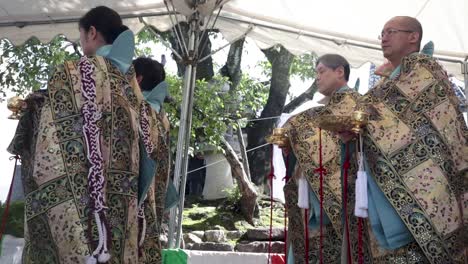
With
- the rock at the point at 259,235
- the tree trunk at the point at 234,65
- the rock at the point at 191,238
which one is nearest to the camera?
the rock at the point at 191,238

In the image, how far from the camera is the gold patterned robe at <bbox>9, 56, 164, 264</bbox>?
2.30 meters

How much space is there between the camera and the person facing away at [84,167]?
230 cm

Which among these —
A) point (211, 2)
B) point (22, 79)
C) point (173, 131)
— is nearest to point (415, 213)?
point (211, 2)

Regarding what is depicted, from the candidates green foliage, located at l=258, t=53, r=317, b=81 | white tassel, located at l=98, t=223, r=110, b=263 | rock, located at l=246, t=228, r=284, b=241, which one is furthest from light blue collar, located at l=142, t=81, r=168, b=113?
green foliage, located at l=258, t=53, r=317, b=81

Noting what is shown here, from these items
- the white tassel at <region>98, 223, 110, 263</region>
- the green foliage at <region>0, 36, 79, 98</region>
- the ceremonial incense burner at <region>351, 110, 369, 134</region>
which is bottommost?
the white tassel at <region>98, 223, 110, 263</region>

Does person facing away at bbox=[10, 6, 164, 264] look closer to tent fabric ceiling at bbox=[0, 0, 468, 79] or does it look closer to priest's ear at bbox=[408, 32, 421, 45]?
priest's ear at bbox=[408, 32, 421, 45]

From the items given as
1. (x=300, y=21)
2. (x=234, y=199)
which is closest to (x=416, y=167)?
(x=300, y=21)

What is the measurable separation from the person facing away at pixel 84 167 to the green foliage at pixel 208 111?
689cm

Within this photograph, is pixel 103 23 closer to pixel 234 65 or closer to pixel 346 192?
pixel 346 192

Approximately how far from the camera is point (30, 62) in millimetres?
11344

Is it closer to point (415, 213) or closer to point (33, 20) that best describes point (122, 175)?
point (415, 213)

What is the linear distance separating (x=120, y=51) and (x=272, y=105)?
37.8 feet

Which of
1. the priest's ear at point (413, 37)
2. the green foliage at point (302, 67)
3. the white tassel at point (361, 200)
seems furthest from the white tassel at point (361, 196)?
the green foliage at point (302, 67)

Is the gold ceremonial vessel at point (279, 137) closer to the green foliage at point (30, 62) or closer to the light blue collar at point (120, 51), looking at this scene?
the light blue collar at point (120, 51)
